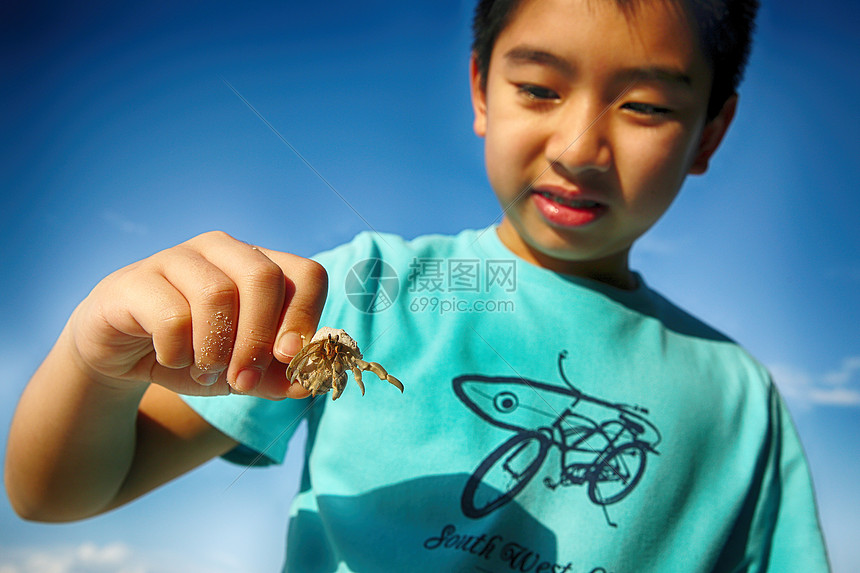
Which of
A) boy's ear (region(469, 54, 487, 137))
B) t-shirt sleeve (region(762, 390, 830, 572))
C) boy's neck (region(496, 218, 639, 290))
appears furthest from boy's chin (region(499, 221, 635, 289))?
t-shirt sleeve (region(762, 390, 830, 572))

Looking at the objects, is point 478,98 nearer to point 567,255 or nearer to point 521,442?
point 567,255

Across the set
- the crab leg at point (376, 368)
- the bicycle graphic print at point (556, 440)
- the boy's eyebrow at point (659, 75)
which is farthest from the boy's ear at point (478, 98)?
the crab leg at point (376, 368)

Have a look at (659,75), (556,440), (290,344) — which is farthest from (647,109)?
(290,344)

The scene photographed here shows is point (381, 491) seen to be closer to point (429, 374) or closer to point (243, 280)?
point (429, 374)

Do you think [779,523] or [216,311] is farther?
[779,523]

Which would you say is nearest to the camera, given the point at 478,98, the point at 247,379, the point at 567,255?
the point at 247,379

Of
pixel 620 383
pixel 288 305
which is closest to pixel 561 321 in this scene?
pixel 620 383

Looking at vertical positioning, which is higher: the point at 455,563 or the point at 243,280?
the point at 243,280
